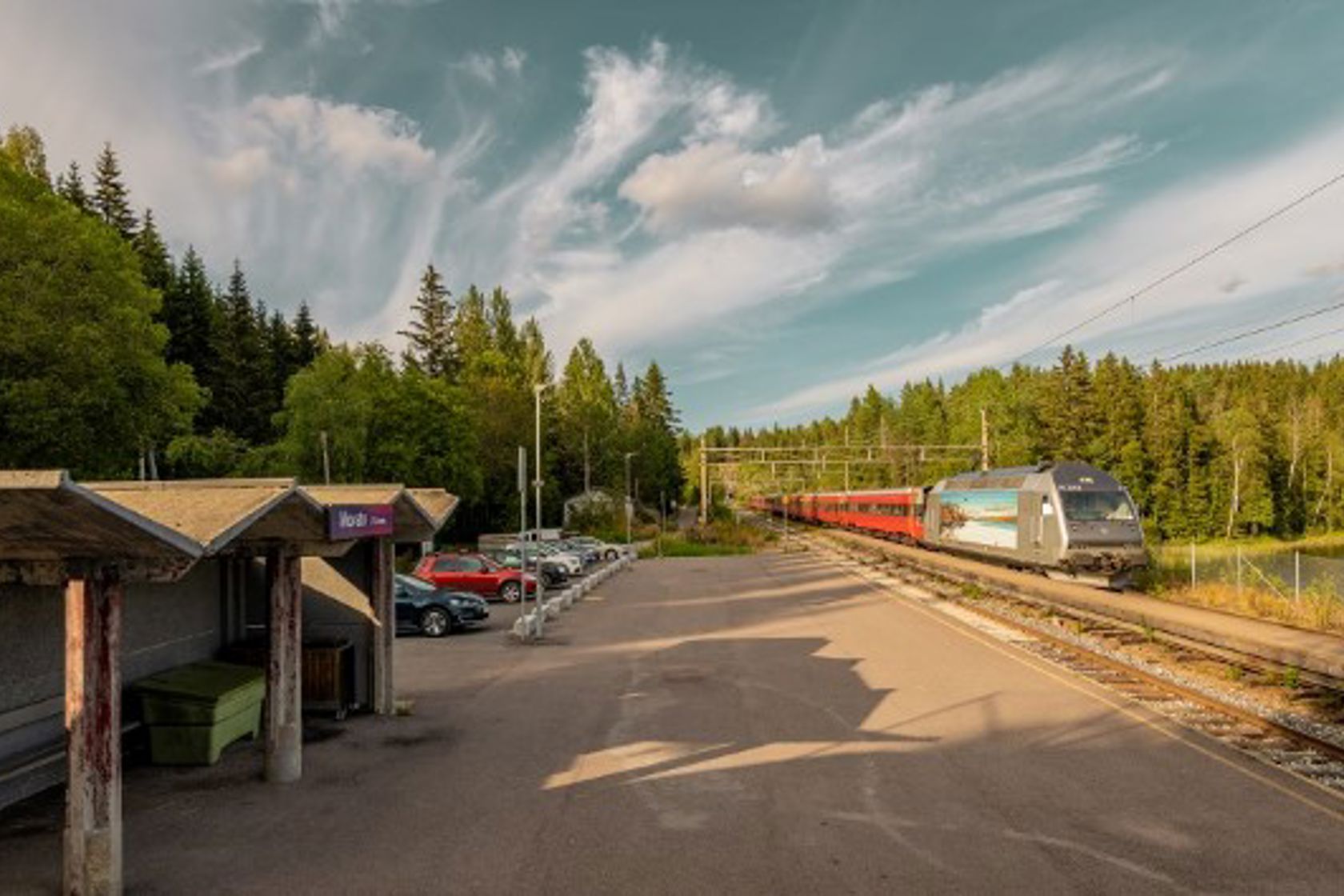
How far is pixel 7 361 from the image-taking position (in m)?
31.2

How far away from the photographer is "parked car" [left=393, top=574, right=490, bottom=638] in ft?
73.5

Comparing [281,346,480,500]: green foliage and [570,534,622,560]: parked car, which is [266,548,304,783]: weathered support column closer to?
[570,534,622,560]: parked car

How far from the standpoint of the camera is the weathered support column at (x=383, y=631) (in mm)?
13891

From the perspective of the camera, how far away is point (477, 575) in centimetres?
2948

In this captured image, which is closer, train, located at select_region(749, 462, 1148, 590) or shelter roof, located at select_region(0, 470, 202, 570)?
shelter roof, located at select_region(0, 470, 202, 570)

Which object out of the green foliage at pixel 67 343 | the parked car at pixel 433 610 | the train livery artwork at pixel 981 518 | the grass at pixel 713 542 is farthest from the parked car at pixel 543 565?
the grass at pixel 713 542

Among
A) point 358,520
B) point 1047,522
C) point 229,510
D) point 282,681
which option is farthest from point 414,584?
point 1047,522

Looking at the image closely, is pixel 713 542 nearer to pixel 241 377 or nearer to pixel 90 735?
pixel 241 377

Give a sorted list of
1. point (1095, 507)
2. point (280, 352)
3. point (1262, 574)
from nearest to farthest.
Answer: point (1262, 574) → point (1095, 507) → point (280, 352)

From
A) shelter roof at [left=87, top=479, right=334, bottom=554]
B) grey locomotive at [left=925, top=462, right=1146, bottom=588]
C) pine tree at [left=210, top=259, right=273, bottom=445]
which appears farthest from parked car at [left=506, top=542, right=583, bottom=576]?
pine tree at [left=210, top=259, right=273, bottom=445]

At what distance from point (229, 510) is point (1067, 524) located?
22416 millimetres

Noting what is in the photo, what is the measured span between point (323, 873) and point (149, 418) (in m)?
33.0

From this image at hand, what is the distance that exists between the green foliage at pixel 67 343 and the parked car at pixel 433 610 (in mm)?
17269

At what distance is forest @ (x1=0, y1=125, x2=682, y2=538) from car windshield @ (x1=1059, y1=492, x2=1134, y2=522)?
841 inches
